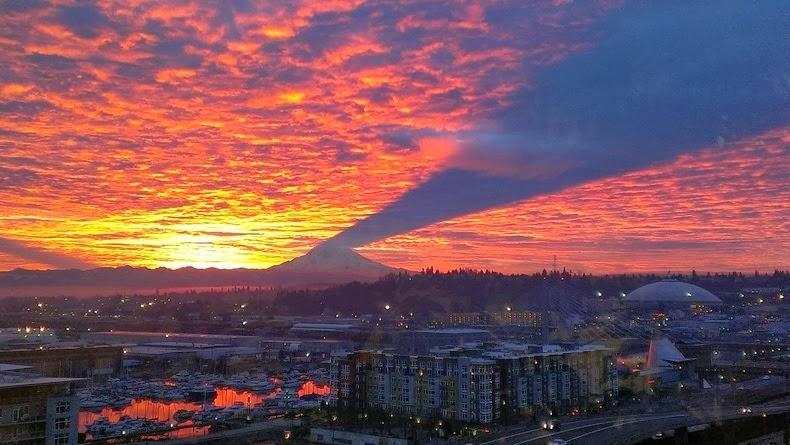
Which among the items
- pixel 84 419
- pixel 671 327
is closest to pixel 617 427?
pixel 84 419

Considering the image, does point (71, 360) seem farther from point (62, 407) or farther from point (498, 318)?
point (498, 318)

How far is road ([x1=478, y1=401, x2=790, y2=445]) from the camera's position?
23.4ft

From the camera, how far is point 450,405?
8.84 m

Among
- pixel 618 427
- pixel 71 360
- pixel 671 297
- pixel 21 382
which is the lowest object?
pixel 618 427

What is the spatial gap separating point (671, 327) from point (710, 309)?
8.59m

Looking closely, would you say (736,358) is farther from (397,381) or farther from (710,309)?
(710,309)

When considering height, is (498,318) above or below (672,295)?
below

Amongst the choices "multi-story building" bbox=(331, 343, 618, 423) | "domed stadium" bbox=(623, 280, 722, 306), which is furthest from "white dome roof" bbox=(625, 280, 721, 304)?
"multi-story building" bbox=(331, 343, 618, 423)

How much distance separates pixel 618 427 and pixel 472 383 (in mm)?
1765

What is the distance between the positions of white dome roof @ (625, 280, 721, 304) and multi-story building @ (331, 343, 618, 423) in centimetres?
2098

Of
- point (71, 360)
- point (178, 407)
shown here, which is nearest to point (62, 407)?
point (178, 407)

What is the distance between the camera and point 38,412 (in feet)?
21.2

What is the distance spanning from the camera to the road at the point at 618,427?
7.12 m

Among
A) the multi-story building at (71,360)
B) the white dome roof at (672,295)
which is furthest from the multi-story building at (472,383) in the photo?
the white dome roof at (672,295)
